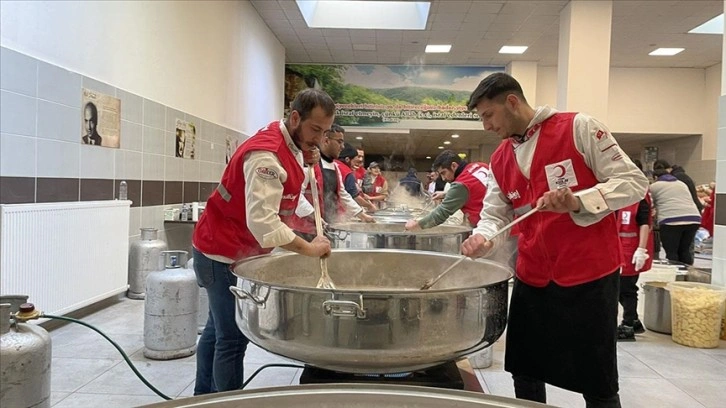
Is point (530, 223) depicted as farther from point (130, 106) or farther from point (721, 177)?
point (130, 106)

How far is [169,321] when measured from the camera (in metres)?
2.80

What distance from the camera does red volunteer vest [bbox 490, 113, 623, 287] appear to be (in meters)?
1.42

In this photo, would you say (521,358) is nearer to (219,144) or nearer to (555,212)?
(555,212)

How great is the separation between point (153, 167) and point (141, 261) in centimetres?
87

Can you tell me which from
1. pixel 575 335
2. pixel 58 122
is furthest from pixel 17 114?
pixel 575 335

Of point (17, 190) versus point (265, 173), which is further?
point (17, 190)

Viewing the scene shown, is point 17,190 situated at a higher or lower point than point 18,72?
lower

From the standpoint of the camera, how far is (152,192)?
4.49 m

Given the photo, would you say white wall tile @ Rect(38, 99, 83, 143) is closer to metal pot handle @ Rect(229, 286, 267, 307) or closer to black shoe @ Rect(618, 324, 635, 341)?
metal pot handle @ Rect(229, 286, 267, 307)

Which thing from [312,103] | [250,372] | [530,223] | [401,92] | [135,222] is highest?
[401,92]

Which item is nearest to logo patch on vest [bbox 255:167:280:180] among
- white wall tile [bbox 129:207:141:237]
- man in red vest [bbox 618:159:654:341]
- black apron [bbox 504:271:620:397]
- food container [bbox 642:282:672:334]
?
black apron [bbox 504:271:620:397]

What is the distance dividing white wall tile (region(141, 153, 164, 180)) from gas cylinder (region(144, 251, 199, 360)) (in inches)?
70.8

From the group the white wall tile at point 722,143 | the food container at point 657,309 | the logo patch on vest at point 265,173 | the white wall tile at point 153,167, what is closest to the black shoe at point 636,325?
the food container at point 657,309

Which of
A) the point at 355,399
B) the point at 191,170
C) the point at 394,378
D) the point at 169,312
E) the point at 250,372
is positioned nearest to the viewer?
the point at 355,399
